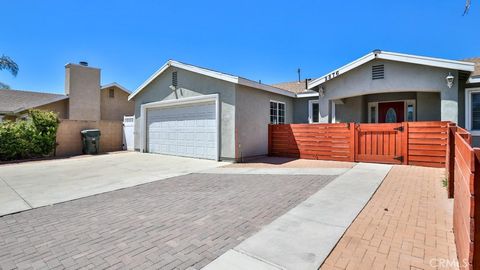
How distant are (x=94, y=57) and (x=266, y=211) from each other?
23036 mm

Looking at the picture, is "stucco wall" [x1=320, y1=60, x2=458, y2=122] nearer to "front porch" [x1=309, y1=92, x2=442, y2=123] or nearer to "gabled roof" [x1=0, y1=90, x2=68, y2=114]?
"front porch" [x1=309, y1=92, x2=442, y2=123]

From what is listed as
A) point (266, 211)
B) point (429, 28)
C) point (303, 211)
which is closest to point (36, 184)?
point (266, 211)

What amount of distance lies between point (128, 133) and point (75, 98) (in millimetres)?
7489

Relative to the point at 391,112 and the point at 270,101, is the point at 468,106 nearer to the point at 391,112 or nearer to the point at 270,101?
the point at 391,112

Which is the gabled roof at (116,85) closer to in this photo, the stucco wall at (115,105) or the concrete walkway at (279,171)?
the stucco wall at (115,105)

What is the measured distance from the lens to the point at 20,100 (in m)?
19.8

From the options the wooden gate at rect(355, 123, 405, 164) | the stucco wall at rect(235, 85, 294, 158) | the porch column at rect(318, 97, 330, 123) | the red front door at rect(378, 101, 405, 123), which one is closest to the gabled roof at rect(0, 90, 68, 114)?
the stucco wall at rect(235, 85, 294, 158)

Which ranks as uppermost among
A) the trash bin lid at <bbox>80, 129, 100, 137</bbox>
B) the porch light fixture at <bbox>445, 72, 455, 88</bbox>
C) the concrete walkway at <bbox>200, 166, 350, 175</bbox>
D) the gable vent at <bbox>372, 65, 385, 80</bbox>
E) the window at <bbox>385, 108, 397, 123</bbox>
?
the gable vent at <bbox>372, 65, 385, 80</bbox>

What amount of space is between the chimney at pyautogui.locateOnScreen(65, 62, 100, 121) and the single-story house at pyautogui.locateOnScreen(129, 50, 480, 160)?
27.5ft

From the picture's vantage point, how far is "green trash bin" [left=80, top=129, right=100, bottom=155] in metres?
14.5

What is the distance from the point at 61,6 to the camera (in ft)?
39.0

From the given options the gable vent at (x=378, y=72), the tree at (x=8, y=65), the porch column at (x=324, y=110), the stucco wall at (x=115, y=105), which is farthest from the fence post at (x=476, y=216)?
the stucco wall at (x=115, y=105)

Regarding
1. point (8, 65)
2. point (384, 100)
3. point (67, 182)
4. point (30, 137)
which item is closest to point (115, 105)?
point (30, 137)

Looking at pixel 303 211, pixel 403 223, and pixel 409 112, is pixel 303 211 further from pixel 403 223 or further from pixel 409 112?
pixel 409 112
